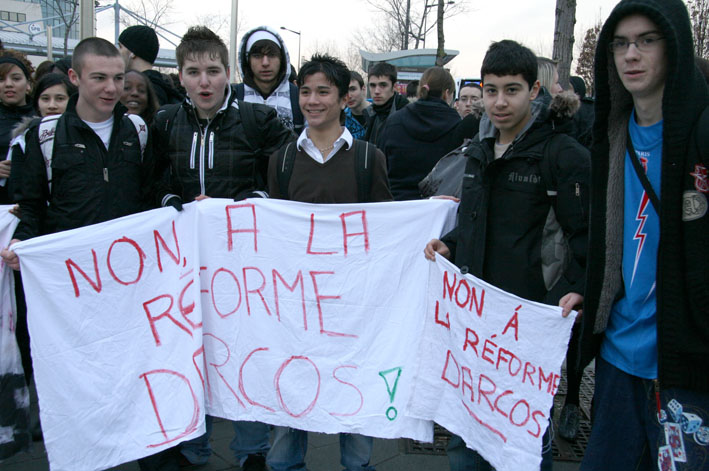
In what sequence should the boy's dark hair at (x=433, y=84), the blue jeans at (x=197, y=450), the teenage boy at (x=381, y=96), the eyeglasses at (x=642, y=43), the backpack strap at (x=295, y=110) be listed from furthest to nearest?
the teenage boy at (x=381, y=96) < the boy's dark hair at (x=433, y=84) < the backpack strap at (x=295, y=110) < the blue jeans at (x=197, y=450) < the eyeglasses at (x=642, y=43)

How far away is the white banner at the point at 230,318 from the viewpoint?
2.62 metres

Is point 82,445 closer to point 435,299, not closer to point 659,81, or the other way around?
point 435,299

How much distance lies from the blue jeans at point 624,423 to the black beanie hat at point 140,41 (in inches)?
161

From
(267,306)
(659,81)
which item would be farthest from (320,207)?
(659,81)

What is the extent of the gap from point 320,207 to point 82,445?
4.89 ft

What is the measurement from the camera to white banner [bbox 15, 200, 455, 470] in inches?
103

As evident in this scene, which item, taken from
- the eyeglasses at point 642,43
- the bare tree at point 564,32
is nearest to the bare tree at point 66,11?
the bare tree at point 564,32

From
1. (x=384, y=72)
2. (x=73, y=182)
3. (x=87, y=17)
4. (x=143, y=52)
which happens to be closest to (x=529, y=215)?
(x=73, y=182)

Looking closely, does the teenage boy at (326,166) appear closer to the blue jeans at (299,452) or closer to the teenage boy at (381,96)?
the blue jeans at (299,452)

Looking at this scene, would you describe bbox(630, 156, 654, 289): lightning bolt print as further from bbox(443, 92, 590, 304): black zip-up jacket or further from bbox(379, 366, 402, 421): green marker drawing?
bbox(379, 366, 402, 421): green marker drawing

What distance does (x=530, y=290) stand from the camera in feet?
7.45

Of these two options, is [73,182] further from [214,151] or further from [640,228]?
[640,228]

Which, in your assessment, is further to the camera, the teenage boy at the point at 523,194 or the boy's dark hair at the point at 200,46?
the boy's dark hair at the point at 200,46

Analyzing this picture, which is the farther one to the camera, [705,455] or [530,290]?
[530,290]
